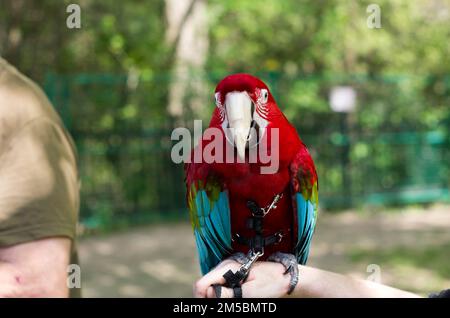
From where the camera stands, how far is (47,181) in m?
2.01

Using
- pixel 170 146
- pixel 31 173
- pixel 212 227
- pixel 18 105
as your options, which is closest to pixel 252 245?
pixel 212 227

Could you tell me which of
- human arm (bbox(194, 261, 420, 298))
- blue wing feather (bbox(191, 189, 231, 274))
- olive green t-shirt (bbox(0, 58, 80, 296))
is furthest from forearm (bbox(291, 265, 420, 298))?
olive green t-shirt (bbox(0, 58, 80, 296))

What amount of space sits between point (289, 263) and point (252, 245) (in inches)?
3.1

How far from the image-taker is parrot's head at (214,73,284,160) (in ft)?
3.37

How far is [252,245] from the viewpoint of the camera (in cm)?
112

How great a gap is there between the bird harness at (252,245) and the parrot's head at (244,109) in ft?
0.37

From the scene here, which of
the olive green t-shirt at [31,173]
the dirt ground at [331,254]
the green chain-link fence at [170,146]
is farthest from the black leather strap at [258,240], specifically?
the green chain-link fence at [170,146]

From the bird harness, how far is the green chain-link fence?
8261 millimetres

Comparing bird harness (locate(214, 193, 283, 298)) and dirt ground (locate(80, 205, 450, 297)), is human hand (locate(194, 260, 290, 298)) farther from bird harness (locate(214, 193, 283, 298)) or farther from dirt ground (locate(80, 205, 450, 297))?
dirt ground (locate(80, 205, 450, 297))

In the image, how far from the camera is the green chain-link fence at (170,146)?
30.5 feet

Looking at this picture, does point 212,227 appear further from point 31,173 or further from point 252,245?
point 31,173

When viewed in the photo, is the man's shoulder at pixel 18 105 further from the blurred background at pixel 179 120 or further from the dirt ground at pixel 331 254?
the blurred background at pixel 179 120

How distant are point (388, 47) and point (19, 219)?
1184 centimetres

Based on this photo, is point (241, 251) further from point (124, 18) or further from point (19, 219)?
point (124, 18)
